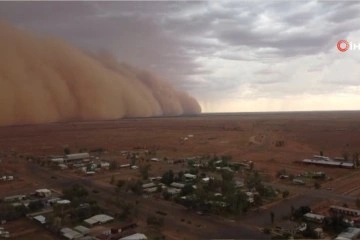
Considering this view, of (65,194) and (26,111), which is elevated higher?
(26,111)

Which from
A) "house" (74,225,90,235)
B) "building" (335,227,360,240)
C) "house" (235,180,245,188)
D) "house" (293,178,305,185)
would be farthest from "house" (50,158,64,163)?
"building" (335,227,360,240)

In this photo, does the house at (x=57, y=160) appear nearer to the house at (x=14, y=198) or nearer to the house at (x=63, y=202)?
the house at (x=14, y=198)

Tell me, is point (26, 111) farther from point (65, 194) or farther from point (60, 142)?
point (65, 194)

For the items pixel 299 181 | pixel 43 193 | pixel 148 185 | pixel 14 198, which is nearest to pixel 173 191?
pixel 148 185

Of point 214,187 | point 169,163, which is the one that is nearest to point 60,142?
point 169,163

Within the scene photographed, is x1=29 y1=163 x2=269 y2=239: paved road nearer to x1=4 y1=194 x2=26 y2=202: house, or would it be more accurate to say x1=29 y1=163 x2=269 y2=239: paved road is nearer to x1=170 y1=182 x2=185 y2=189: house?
x1=170 y1=182 x2=185 y2=189: house

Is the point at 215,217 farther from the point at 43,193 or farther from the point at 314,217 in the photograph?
the point at 43,193
